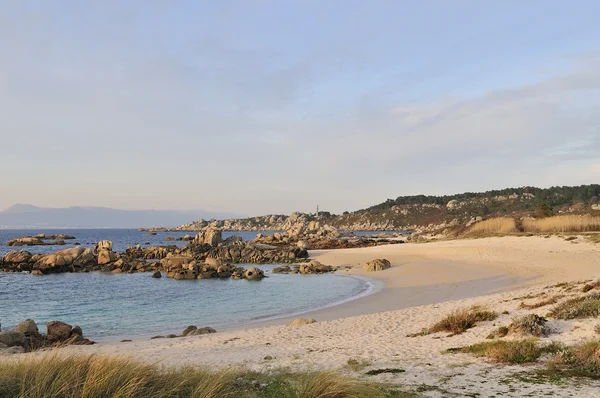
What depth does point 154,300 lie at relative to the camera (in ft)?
89.5

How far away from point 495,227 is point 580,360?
56.2m

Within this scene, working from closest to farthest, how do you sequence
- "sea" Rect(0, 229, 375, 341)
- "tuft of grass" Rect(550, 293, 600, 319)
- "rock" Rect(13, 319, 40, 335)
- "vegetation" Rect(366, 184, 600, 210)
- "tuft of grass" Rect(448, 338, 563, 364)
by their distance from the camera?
"tuft of grass" Rect(448, 338, 563, 364)
"tuft of grass" Rect(550, 293, 600, 319)
"rock" Rect(13, 319, 40, 335)
"sea" Rect(0, 229, 375, 341)
"vegetation" Rect(366, 184, 600, 210)

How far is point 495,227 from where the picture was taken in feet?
197

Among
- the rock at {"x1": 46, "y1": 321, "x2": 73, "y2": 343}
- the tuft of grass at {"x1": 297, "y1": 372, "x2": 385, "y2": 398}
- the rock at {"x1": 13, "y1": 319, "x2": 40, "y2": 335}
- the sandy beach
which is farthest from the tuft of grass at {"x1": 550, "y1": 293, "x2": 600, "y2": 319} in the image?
the rock at {"x1": 13, "y1": 319, "x2": 40, "y2": 335}

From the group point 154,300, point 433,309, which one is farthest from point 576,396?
point 154,300

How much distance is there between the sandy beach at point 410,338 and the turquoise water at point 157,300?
271cm

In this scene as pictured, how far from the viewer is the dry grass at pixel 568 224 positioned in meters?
48.0

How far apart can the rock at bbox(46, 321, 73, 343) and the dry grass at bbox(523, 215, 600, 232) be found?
50.7 m

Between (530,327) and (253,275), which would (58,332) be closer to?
(530,327)

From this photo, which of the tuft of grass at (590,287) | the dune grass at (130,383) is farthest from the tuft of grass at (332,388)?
the tuft of grass at (590,287)

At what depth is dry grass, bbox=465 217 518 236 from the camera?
56.5 meters

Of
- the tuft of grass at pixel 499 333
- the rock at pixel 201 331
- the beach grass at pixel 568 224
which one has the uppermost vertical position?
the beach grass at pixel 568 224

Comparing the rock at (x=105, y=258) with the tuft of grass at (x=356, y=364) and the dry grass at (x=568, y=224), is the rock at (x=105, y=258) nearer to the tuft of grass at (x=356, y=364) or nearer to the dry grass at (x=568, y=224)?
the tuft of grass at (x=356, y=364)

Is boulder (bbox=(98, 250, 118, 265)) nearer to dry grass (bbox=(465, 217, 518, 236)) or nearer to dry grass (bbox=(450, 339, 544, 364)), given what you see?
dry grass (bbox=(450, 339, 544, 364))
